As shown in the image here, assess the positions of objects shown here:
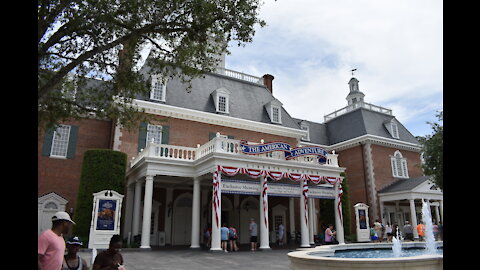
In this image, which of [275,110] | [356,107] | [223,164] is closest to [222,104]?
[275,110]

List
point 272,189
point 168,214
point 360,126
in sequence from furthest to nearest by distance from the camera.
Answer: point 360,126 < point 168,214 < point 272,189

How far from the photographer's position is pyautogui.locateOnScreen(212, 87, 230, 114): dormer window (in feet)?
81.4

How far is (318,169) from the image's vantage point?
1998 cm

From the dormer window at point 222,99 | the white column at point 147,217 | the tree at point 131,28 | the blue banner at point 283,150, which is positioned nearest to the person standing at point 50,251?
the tree at point 131,28

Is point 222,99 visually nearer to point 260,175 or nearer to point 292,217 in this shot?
point 260,175

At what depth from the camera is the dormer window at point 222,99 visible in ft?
81.4

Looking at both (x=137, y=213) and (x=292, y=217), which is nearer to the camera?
(x=137, y=213)

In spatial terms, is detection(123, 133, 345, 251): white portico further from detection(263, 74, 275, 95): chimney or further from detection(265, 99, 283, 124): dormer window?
detection(263, 74, 275, 95): chimney

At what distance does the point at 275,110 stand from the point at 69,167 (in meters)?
15.8

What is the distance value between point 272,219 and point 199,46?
18549mm

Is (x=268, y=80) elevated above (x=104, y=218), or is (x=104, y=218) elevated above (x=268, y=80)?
(x=268, y=80)

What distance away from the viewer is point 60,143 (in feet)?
69.8
